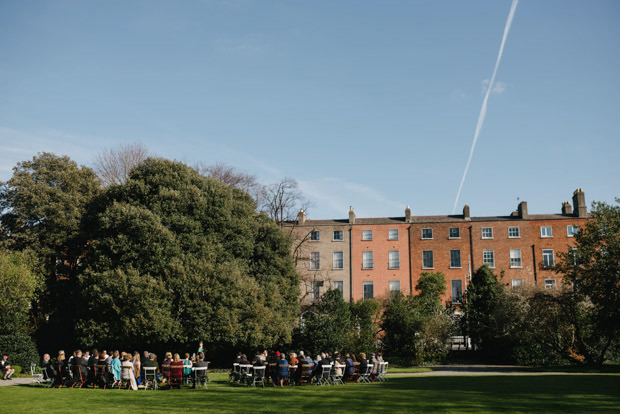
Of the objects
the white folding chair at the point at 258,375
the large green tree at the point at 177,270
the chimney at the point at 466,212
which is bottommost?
the white folding chair at the point at 258,375

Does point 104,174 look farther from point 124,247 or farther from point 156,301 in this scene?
point 156,301

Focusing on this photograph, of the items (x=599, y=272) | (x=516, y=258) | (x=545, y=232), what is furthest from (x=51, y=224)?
(x=545, y=232)

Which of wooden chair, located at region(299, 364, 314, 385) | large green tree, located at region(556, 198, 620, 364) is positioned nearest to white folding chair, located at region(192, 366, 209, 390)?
wooden chair, located at region(299, 364, 314, 385)

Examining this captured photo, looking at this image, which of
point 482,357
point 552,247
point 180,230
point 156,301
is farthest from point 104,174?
point 552,247

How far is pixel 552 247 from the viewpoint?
5194 centimetres

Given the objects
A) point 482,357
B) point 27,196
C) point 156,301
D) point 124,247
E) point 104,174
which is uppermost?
point 104,174

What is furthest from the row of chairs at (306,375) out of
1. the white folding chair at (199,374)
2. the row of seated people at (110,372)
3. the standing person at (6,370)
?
the standing person at (6,370)

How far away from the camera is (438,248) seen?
53406mm

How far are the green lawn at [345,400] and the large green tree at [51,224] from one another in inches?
671

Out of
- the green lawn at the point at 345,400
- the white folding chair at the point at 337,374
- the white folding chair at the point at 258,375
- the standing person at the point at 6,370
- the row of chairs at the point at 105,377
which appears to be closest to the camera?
the green lawn at the point at 345,400

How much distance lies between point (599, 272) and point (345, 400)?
2206 cm

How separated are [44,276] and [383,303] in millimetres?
27883

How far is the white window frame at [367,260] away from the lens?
54531 mm

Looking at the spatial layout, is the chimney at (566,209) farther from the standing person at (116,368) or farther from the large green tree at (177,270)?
the standing person at (116,368)
